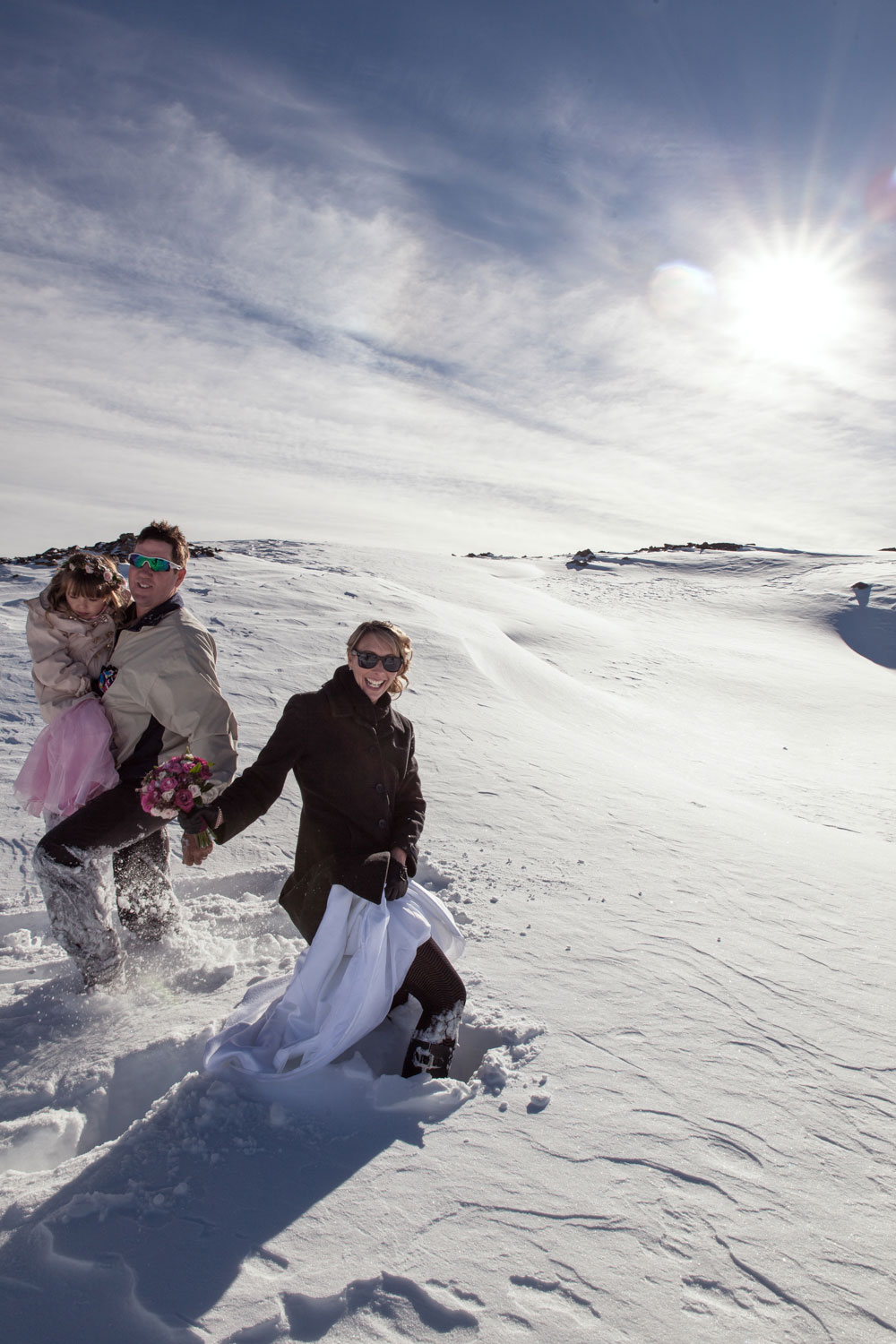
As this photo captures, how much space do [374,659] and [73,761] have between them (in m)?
1.36

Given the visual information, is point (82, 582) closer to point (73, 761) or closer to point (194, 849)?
point (73, 761)

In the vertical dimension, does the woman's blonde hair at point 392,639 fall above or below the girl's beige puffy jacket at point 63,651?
above

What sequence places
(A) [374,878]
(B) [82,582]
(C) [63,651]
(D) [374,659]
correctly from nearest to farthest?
(A) [374,878]
(D) [374,659]
(B) [82,582]
(C) [63,651]

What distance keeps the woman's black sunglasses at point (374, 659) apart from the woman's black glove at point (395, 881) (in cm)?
69

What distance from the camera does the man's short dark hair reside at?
3.01 m

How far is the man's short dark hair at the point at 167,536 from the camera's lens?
3012mm

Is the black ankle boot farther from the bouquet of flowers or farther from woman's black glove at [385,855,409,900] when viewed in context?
the bouquet of flowers

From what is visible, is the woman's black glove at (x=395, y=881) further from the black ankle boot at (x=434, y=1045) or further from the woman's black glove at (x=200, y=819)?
the woman's black glove at (x=200, y=819)

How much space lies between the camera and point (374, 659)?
2629 mm

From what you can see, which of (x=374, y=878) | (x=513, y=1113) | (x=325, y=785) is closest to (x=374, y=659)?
(x=325, y=785)

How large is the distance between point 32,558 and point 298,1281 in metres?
14.6

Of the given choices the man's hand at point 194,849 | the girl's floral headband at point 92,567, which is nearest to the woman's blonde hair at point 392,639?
the man's hand at point 194,849

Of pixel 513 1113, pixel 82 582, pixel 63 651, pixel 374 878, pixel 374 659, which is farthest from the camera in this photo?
pixel 63 651

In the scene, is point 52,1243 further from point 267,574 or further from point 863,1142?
point 267,574
